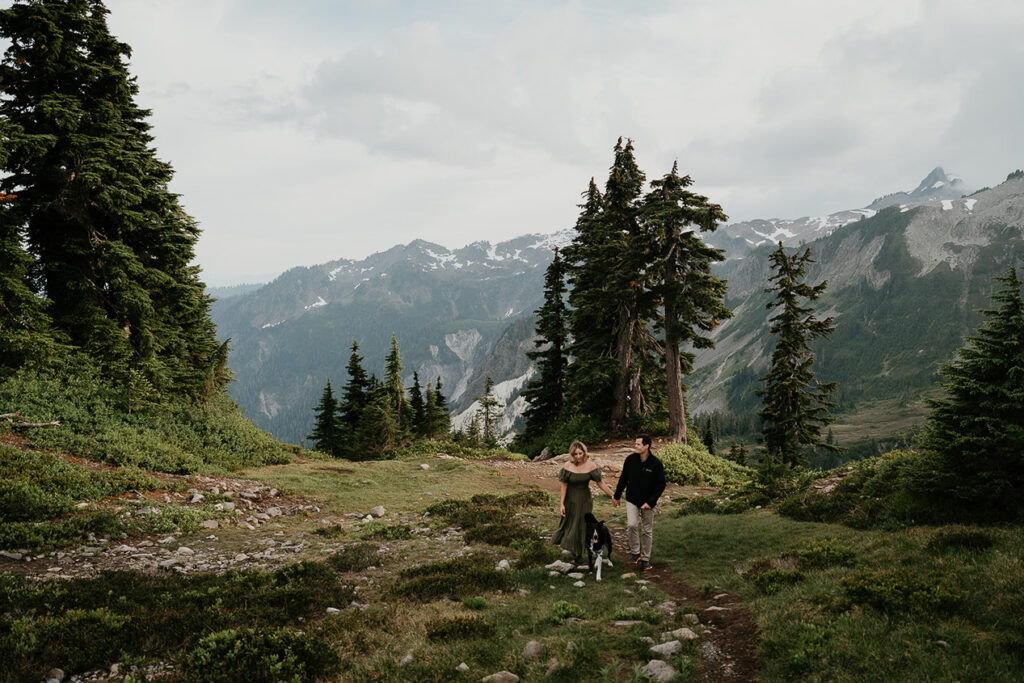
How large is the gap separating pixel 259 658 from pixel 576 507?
21.7ft

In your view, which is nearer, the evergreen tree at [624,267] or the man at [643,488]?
the man at [643,488]

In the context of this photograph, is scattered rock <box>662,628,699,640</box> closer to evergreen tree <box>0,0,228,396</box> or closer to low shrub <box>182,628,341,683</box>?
low shrub <box>182,628,341,683</box>

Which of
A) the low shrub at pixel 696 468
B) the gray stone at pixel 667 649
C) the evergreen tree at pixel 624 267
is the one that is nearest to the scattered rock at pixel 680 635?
the gray stone at pixel 667 649

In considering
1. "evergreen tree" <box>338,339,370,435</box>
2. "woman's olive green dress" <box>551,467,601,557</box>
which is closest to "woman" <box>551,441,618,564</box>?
"woman's olive green dress" <box>551,467,601,557</box>

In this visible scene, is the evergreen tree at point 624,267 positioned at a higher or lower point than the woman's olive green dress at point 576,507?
higher

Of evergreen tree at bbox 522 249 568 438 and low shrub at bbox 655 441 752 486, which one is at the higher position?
evergreen tree at bbox 522 249 568 438

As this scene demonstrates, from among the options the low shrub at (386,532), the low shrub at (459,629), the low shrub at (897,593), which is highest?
the low shrub at (897,593)

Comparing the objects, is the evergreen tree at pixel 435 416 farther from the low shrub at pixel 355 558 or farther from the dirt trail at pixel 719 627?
the dirt trail at pixel 719 627

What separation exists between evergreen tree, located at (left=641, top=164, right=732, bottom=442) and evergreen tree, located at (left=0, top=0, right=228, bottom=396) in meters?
25.5

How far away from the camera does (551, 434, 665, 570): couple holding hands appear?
421 inches

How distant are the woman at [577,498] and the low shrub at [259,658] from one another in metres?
5.63

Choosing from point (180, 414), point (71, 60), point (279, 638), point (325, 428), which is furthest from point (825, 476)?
point (325, 428)

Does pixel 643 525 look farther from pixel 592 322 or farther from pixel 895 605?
pixel 592 322

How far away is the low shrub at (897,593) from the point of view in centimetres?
Answer: 609
